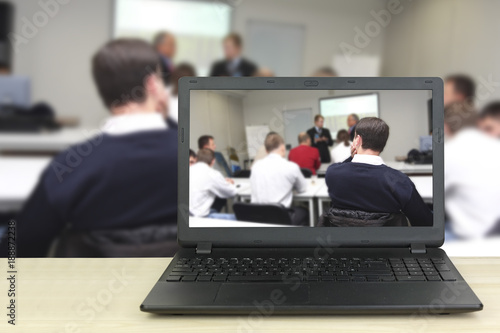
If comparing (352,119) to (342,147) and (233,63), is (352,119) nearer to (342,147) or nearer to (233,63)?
(342,147)

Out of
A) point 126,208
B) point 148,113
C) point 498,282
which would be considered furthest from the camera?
point 148,113

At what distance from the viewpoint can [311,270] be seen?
777 millimetres

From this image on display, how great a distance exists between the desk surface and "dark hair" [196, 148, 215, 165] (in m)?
0.23

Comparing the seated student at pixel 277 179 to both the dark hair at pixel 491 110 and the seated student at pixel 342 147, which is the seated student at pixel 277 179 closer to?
the seated student at pixel 342 147

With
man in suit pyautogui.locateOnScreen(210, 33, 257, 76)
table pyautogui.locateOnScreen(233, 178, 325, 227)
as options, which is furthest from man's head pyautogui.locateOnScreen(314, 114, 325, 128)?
man in suit pyautogui.locateOnScreen(210, 33, 257, 76)

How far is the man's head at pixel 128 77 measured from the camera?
1.49 meters

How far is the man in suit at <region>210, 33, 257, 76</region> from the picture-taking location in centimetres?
163

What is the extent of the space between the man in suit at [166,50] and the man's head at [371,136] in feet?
2.83

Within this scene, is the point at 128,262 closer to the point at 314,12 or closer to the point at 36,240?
the point at 36,240

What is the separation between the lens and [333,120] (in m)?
0.88

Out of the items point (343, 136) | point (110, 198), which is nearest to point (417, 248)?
point (343, 136)

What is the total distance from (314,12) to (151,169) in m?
0.81

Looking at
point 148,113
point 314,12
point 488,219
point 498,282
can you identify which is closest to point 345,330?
point 498,282

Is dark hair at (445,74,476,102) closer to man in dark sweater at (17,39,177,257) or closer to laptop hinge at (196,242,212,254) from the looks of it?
man in dark sweater at (17,39,177,257)
